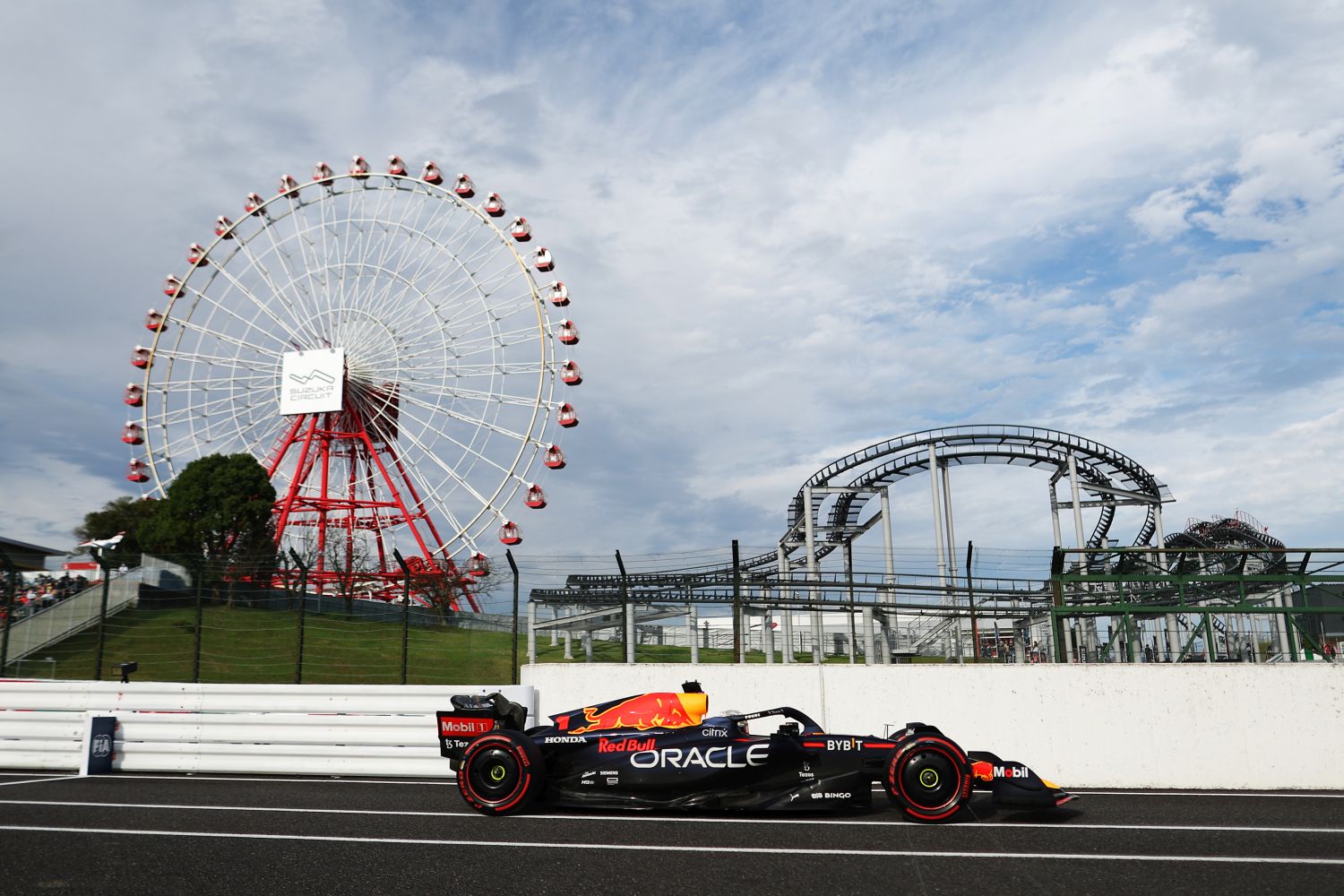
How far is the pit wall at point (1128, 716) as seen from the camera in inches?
400

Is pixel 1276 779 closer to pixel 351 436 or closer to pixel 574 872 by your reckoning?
Answer: pixel 574 872

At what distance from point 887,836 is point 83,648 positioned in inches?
941

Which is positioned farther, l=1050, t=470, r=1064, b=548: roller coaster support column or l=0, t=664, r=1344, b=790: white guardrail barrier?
l=1050, t=470, r=1064, b=548: roller coaster support column

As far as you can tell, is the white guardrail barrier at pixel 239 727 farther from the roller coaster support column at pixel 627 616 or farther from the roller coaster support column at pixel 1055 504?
the roller coaster support column at pixel 1055 504

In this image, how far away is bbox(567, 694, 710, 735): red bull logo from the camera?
8.55 m

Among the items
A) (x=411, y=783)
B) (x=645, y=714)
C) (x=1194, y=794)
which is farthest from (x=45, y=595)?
(x=1194, y=794)

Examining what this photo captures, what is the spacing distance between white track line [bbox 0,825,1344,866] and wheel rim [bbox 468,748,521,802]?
4.59ft

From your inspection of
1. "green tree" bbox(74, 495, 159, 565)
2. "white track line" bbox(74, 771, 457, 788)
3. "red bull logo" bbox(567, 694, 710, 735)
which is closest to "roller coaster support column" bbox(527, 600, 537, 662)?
"white track line" bbox(74, 771, 457, 788)

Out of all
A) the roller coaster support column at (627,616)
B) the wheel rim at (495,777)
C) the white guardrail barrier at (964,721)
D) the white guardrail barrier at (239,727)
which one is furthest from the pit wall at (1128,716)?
the white guardrail barrier at (239,727)

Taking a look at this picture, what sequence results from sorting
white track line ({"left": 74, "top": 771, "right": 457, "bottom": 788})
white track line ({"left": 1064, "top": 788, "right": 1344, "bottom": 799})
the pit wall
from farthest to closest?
the pit wall
white track line ({"left": 74, "top": 771, "right": 457, "bottom": 788})
white track line ({"left": 1064, "top": 788, "right": 1344, "bottom": 799})

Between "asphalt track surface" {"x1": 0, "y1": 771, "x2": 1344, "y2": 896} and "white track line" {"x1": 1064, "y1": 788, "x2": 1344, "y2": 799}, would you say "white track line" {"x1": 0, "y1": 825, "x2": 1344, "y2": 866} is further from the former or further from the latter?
"white track line" {"x1": 1064, "y1": 788, "x2": 1344, "y2": 799}

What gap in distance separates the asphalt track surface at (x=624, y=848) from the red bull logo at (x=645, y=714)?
75 centimetres

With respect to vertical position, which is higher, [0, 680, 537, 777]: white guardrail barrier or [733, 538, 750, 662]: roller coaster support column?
[733, 538, 750, 662]: roller coaster support column

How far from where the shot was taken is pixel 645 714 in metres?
8.62
